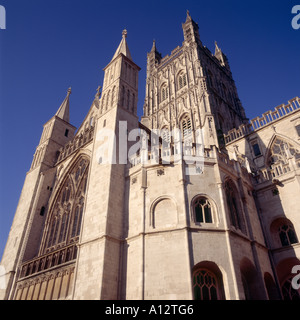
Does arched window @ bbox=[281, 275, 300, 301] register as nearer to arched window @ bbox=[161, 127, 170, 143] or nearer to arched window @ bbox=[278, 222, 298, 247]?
arched window @ bbox=[278, 222, 298, 247]

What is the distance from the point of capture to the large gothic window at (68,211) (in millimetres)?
18469

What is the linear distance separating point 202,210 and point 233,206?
7.70 ft

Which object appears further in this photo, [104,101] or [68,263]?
[104,101]

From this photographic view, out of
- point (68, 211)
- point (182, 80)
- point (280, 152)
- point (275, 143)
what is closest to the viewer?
point (68, 211)

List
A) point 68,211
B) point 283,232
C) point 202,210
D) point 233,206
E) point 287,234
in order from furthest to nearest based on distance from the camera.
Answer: point 68,211, point 283,232, point 287,234, point 233,206, point 202,210

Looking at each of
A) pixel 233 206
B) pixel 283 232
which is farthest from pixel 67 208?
pixel 283 232

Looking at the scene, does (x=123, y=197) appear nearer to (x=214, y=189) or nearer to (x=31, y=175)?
(x=214, y=189)

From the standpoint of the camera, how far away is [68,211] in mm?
20000

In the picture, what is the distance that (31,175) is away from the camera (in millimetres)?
24859

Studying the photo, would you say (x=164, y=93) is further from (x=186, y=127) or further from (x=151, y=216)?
(x=151, y=216)

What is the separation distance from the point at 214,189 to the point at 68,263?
8.69 metres

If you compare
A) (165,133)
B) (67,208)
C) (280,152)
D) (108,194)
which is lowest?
(108,194)
